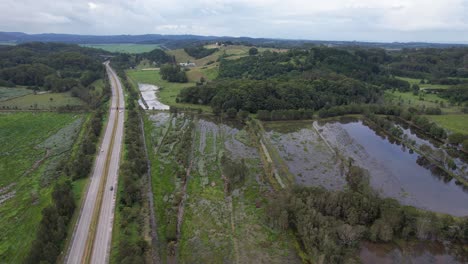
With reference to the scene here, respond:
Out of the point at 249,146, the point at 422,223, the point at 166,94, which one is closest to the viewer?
the point at 422,223

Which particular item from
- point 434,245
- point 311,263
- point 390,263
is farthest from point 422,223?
point 311,263

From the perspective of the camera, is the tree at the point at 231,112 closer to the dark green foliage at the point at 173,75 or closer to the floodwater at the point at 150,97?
the floodwater at the point at 150,97

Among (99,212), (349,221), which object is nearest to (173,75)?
(99,212)

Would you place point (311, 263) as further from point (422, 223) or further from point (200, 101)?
point (200, 101)

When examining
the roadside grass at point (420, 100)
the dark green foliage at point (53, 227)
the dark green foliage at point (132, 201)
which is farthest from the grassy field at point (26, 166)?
the roadside grass at point (420, 100)

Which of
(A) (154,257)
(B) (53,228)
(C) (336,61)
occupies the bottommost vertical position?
(A) (154,257)

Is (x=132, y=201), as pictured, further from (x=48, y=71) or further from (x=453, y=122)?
(x=48, y=71)
